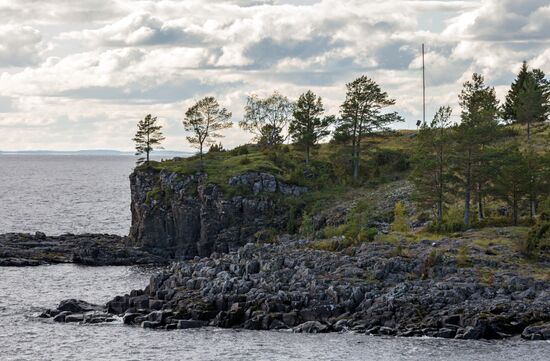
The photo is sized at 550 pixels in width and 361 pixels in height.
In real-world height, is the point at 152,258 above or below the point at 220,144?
below

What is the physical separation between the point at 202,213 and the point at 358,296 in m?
49.7

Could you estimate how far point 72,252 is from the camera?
382 feet

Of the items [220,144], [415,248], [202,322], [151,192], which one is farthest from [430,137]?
[220,144]

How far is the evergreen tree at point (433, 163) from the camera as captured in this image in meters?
91.2

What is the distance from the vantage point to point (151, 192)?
122688 millimetres

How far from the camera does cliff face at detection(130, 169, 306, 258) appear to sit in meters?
113

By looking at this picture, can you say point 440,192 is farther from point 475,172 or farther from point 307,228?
point 307,228

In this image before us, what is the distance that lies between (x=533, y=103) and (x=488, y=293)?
229 feet

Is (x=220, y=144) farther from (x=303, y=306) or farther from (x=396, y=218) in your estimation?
(x=303, y=306)

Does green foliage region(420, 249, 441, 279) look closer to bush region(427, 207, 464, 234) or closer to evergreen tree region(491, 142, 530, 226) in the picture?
bush region(427, 207, 464, 234)

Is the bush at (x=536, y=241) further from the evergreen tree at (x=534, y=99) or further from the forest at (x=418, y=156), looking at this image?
the evergreen tree at (x=534, y=99)

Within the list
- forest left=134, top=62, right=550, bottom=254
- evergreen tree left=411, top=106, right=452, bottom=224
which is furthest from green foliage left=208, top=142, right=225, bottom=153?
evergreen tree left=411, top=106, right=452, bottom=224

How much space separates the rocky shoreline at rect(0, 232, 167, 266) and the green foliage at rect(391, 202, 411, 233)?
3163cm

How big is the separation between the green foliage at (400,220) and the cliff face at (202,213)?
17.4m
